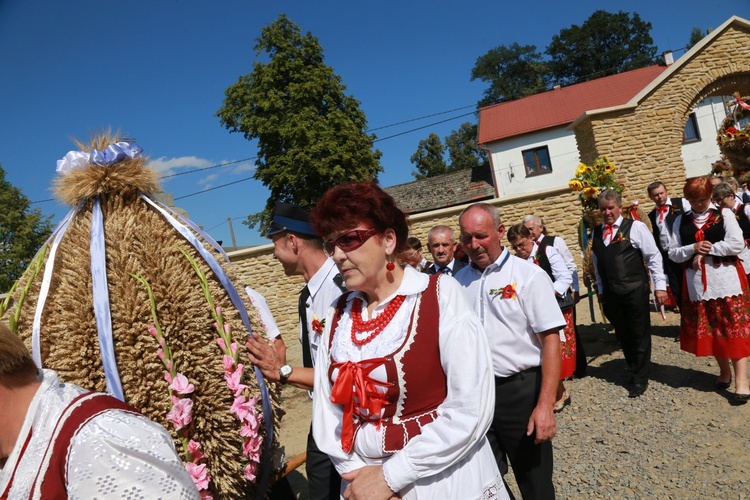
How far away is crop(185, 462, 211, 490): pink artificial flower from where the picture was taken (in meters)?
1.74

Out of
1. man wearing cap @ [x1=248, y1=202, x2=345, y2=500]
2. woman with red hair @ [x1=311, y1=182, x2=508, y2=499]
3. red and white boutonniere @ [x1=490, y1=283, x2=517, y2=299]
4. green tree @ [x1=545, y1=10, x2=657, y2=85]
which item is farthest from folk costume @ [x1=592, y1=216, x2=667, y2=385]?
green tree @ [x1=545, y1=10, x2=657, y2=85]

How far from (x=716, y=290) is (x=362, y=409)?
4.53 meters

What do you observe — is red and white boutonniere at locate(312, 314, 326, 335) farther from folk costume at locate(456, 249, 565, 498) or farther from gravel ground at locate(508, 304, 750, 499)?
gravel ground at locate(508, 304, 750, 499)

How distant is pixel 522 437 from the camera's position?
114 inches

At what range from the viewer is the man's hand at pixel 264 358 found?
6.68 feet

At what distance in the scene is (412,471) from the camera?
5.90 feet

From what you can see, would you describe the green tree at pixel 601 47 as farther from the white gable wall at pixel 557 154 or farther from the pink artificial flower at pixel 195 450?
the pink artificial flower at pixel 195 450

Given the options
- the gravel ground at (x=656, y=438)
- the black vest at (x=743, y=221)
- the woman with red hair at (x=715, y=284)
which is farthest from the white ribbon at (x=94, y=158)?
the black vest at (x=743, y=221)

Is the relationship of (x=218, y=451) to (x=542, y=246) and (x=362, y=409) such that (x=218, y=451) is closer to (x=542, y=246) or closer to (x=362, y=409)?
(x=362, y=409)

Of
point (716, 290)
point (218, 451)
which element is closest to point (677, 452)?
point (716, 290)

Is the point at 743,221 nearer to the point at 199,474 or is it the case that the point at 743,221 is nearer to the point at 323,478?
the point at 323,478

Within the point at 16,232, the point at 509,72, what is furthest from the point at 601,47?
the point at 16,232

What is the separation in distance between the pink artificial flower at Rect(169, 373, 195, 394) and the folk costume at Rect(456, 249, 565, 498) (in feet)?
5.63

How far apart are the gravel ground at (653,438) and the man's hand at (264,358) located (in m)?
2.65
